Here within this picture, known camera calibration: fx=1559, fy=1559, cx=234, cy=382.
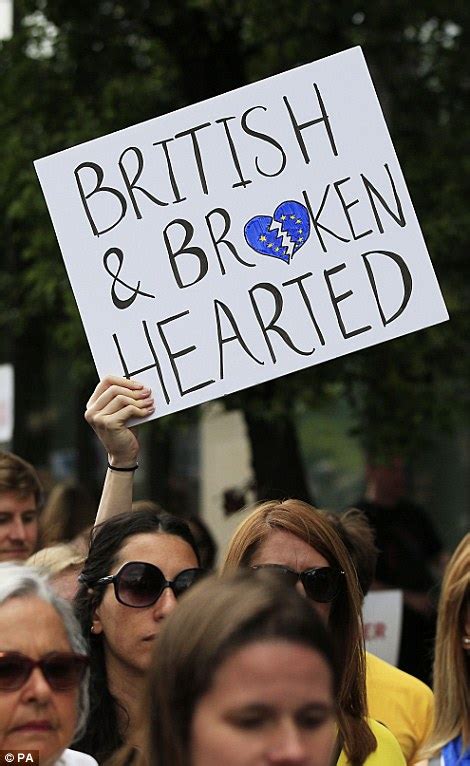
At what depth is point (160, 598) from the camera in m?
3.65

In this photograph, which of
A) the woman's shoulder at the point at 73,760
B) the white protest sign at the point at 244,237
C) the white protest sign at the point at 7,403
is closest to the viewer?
the woman's shoulder at the point at 73,760

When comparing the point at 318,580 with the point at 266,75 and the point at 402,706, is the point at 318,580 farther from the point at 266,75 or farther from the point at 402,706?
the point at 266,75

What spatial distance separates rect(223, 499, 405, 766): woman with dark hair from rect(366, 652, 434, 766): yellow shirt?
1.89 feet

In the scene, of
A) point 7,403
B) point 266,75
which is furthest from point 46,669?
point 7,403

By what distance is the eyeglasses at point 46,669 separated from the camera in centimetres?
260

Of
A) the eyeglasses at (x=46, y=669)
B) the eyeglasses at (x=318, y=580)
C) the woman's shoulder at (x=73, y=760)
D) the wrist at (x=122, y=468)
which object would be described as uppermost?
the wrist at (x=122, y=468)

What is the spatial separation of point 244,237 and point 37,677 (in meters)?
1.90

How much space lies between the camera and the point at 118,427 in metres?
3.95

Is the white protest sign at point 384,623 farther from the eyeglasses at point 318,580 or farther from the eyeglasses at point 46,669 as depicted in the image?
the eyeglasses at point 46,669

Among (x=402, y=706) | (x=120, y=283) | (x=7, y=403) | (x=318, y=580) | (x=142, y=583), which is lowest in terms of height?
(x=402, y=706)

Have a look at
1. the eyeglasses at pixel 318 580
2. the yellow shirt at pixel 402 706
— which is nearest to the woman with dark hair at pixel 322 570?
the eyeglasses at pixel 318 580

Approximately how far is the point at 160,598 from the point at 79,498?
3696mm

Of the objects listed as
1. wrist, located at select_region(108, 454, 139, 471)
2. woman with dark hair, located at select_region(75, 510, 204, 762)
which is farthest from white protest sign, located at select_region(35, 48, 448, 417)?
woman with dark hair, located at select_region(75, 510, 204, 762)

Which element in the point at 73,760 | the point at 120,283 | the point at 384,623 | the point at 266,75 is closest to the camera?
the point at 73,760
